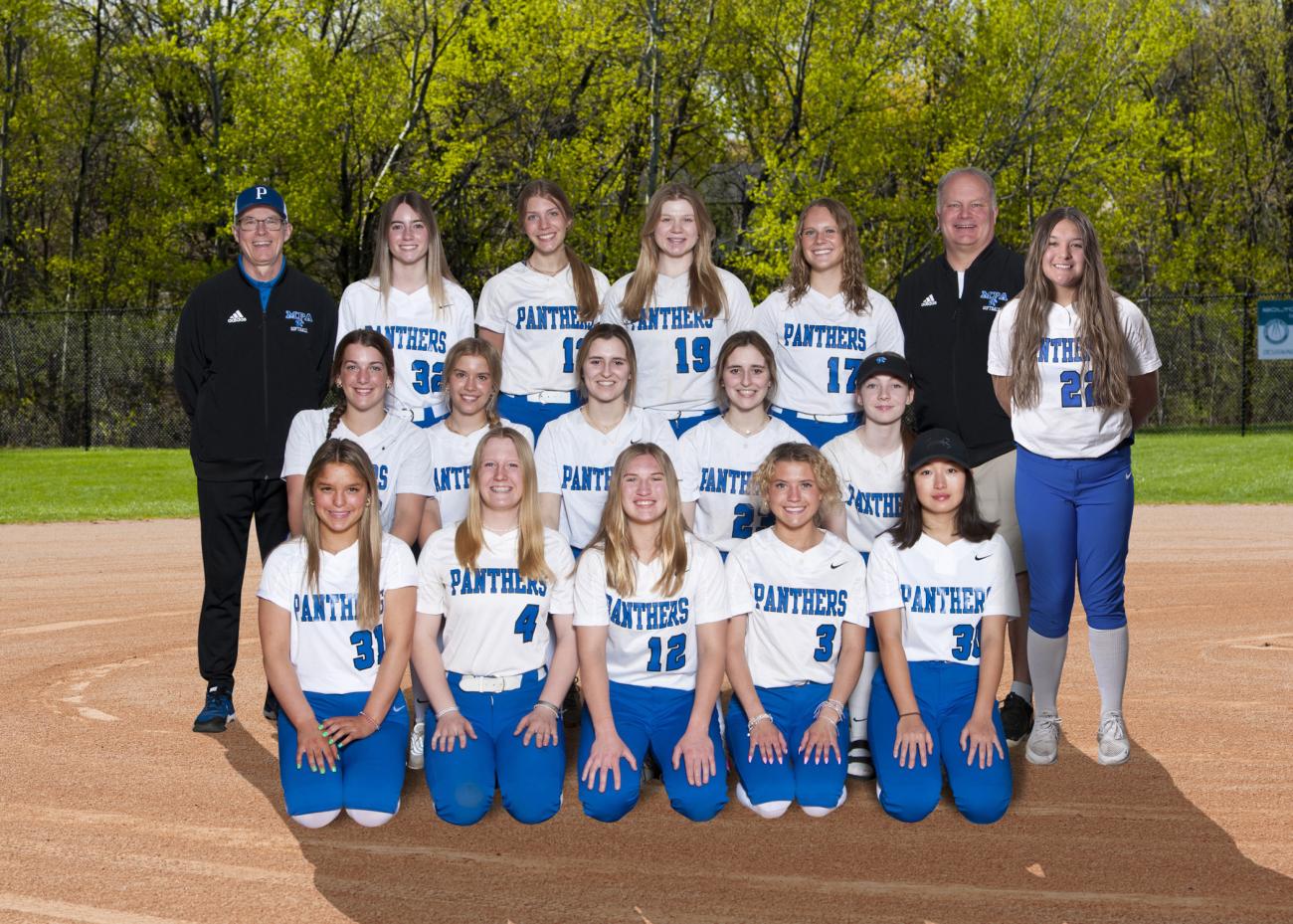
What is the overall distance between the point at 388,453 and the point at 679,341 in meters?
1.40

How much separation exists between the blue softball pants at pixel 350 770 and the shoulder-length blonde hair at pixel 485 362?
1.46 meters

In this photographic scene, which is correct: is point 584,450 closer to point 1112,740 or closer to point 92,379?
point 1112,740

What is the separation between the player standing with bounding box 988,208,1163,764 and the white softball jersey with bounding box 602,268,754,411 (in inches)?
47.7

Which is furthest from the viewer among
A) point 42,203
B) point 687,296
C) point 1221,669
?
point 42,203

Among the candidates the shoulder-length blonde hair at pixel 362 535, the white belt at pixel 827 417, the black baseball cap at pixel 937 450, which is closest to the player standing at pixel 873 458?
the white belt at pixel 827 417

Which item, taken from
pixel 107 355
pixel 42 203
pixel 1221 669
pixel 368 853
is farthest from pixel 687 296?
pixel 42 203

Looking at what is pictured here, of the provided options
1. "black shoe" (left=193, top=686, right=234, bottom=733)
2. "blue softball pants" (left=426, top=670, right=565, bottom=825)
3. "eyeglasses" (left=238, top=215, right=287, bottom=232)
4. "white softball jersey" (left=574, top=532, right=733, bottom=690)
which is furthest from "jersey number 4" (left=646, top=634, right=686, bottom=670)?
"eyeglasses" (left=238, top=215, right=287, bottom=232)

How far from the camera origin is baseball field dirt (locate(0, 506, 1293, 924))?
3.81 meters

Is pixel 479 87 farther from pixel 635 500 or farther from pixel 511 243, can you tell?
pixel 635 500

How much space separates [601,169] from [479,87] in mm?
2942

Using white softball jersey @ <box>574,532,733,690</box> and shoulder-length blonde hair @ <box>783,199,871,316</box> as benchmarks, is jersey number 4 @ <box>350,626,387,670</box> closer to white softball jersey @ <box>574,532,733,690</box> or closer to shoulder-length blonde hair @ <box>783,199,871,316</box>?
white softball jersey @ <box>574,532,733,690</box>

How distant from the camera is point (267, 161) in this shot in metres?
23.2

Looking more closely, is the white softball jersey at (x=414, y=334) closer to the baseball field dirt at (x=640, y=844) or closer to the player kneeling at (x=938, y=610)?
the baseball field dirt at (x=640, y=844)

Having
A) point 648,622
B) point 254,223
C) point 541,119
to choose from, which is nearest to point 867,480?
point 648,622
